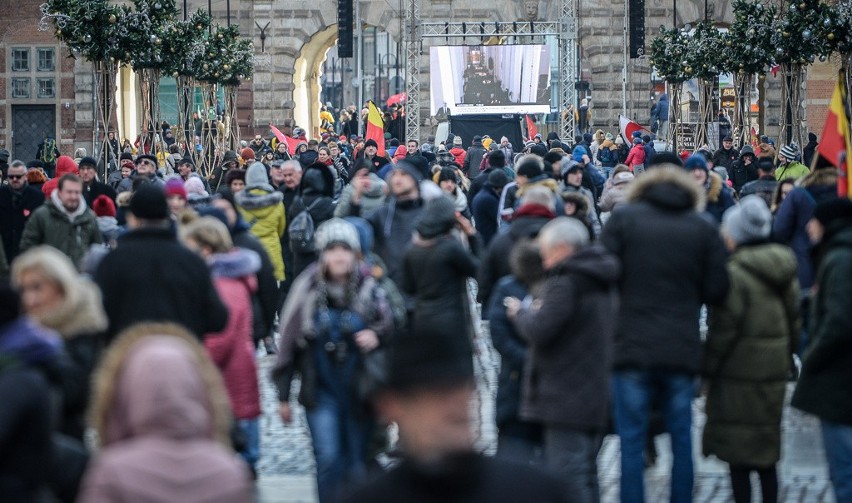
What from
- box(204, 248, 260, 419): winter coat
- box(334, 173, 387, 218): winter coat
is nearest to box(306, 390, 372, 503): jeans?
box(204, 248, 260, 419): winter coat

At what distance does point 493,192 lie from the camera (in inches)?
662

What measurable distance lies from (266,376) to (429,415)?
1030cm

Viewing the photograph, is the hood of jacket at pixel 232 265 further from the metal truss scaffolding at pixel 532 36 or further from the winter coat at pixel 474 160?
the metal truss scaffolding at pixel 532 36

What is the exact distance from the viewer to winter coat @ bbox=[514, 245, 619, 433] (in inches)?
304

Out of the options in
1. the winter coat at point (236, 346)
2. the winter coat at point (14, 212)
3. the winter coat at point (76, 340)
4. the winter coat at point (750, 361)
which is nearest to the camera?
the winter coat at point (76, 340)

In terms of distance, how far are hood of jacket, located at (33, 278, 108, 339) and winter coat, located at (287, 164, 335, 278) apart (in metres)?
7.57

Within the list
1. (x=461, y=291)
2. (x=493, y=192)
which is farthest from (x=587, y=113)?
(x=461, y=291)

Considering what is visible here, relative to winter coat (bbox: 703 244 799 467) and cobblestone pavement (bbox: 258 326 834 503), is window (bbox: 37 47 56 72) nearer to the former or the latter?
cobblestone pavement (bbox: 258 326 834 503)

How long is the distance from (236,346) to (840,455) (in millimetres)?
3000

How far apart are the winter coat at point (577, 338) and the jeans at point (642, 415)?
0.46 m

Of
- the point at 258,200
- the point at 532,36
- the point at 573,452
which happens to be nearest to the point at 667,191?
the point at 573,452

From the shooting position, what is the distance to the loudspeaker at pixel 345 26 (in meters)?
38.9

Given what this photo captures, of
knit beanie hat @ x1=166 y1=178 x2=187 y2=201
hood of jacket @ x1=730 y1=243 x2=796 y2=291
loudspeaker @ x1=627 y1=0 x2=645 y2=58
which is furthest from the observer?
loudspeaker @ x1=627 y1=0 x2=645 y2=58

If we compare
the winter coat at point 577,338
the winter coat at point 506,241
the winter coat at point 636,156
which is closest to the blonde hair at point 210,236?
the winter coat at point 506,241
